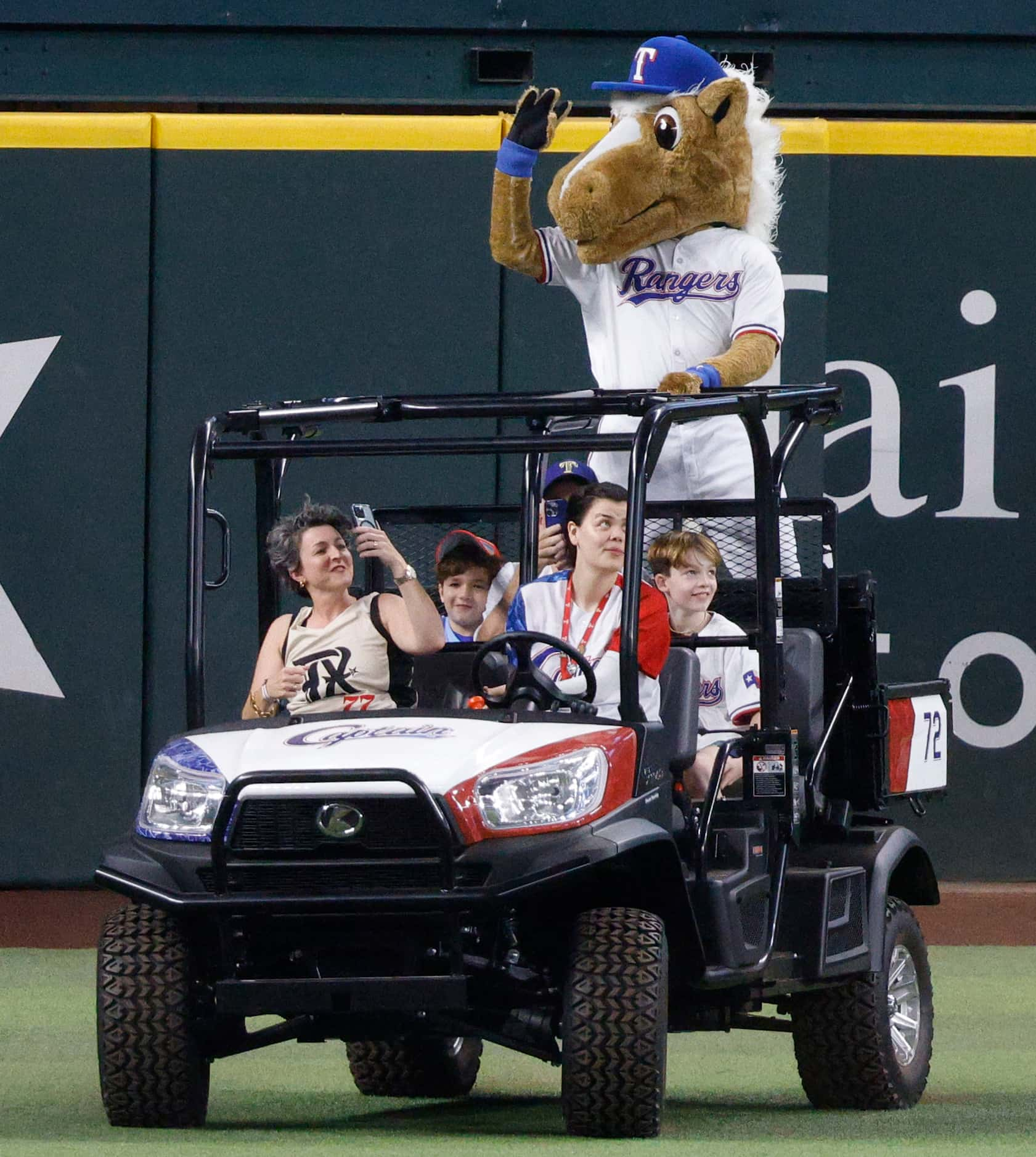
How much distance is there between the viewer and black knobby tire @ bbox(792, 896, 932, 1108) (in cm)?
592

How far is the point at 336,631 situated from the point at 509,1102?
4.34 feet

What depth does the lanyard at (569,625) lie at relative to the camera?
17.8 feet

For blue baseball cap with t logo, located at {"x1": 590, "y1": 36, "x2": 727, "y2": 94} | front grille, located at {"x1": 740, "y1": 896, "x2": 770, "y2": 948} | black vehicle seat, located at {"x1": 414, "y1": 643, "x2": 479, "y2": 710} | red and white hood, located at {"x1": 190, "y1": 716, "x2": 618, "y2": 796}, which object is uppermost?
blue baseball cap with t logo, located at {"x1": 590, "y1": 36, "x2": 727, "y2": 94}

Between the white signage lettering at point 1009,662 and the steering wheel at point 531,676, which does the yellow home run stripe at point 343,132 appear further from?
the steering wheel at point 531,676

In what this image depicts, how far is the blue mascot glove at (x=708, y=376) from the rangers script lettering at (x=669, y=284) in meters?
0.72

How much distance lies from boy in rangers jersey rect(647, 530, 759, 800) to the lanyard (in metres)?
0.45

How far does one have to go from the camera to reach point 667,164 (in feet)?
22.2

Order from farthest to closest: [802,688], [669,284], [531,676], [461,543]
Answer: [669,284]
[461,543]
[802,688]
[531,676]

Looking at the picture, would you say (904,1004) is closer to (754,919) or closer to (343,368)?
(754,919)

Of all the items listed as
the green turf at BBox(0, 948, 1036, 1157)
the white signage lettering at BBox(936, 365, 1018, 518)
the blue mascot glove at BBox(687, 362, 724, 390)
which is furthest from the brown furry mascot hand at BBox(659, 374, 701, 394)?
the white signage lettering at BBox(936, 365, 1018, 518)

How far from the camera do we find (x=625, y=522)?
5.24m

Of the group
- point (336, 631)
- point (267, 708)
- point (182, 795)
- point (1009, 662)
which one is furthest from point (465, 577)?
point (1009, 662)

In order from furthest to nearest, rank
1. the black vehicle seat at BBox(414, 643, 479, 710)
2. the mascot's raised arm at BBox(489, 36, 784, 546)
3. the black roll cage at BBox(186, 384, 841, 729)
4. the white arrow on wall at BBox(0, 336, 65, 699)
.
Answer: the white arrow on wall at BBox(0, 336, 65, 699) < the mascot's raised arm at BBox(489, 36, 784, 546) < the black vehicle seat at BBox(414, 643, 479, 710) < the black roll cage at BBox(186, 384, 841, 729)

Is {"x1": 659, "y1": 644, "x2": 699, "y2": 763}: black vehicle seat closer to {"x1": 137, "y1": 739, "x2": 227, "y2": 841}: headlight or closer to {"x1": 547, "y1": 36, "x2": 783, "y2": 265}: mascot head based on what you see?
{"x1": 137, "y1": 739, "x2": 227, "y2": 841}: headlight
